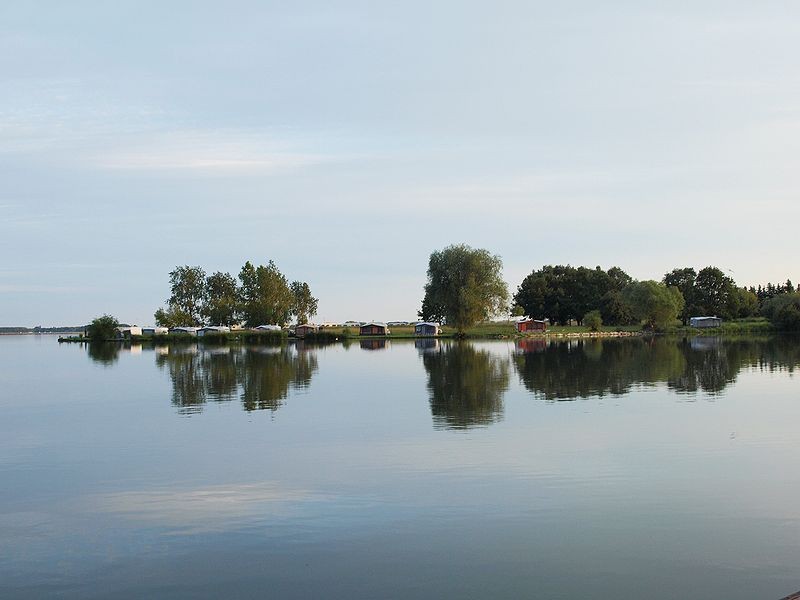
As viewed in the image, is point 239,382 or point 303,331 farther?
point 303,331

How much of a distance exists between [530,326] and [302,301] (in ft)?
227

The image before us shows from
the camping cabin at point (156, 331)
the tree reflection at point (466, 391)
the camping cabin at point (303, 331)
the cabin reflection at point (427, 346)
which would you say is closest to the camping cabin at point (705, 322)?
the cabin reflection at point (427, 346)

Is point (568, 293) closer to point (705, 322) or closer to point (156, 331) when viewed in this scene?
point (705, 322)

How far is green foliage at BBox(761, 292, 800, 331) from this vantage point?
5252 inches

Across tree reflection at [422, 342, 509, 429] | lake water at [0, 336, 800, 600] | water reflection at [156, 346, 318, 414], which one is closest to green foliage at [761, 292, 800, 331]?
tree reflection at [422, 342, 509, 429]

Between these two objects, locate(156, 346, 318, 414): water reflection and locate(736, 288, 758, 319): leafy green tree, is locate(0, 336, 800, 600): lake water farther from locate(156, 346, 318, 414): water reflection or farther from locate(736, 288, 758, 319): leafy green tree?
locate(736, 288, 758, 319): leafy green tree

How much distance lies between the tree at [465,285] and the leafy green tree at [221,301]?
59.0m

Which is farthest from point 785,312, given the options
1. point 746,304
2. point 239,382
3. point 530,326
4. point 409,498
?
point 409,498

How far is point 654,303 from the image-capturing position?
453 feet

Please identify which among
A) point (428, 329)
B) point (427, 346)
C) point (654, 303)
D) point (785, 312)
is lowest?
point (427, 346)

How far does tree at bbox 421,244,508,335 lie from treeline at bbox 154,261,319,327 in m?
48.5

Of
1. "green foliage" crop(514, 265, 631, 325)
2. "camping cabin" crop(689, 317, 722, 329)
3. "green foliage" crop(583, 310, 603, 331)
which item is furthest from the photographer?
"green foliage" crop(514, 265, 631, 325)

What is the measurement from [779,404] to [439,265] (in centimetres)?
9591

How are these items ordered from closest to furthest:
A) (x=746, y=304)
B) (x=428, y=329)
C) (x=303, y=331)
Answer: (x=428, y=329) → (x=303, y=331) → (x=746, y=304)
